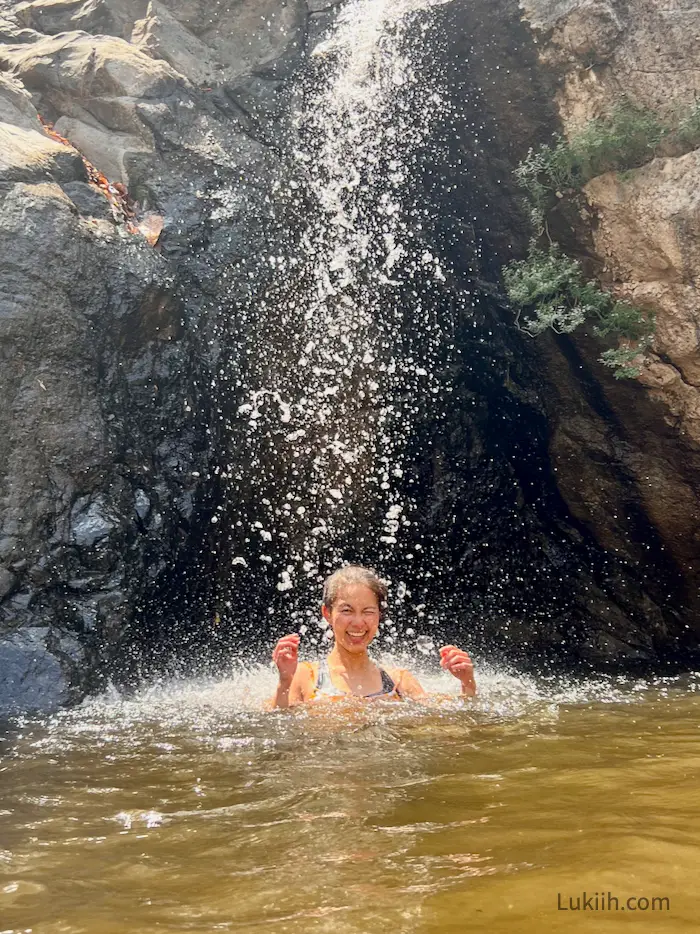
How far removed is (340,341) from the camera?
6.99m

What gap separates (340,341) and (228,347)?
3.24 ft

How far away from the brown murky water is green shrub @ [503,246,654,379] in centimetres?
365

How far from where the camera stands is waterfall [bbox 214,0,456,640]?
261 inches

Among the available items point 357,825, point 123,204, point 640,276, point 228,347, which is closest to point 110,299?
point 228,347

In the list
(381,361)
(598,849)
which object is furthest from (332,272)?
(598,849)

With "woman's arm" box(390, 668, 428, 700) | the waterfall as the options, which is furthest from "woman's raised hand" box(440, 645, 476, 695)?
the waterfall

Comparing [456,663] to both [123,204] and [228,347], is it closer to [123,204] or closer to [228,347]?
[228,347]

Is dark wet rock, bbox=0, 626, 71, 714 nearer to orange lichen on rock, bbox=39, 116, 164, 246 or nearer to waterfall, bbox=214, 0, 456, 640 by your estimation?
waterfall, bbox=214, 0, 456, 640

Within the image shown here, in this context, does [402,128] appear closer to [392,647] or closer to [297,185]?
[297,185]

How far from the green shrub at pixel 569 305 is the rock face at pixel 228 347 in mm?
184

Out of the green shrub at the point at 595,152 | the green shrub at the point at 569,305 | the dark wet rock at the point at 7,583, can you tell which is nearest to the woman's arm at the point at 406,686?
the dark wet rock at the point at 7,583

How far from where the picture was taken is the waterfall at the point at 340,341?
664 cm

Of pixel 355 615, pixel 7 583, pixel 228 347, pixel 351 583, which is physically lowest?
pixel 355 615

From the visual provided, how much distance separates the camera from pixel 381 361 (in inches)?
275
